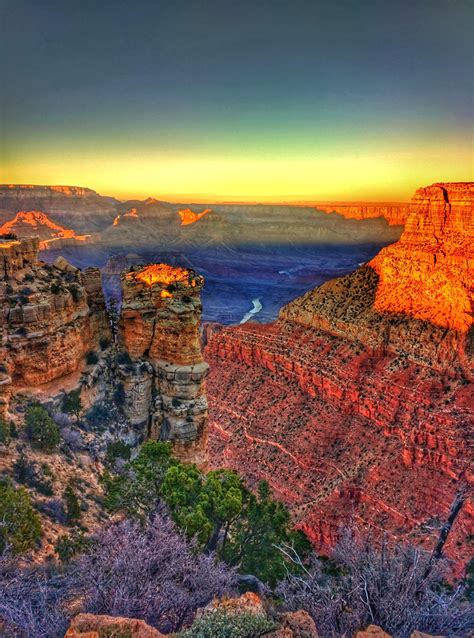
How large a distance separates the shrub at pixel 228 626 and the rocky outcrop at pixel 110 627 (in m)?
0.48

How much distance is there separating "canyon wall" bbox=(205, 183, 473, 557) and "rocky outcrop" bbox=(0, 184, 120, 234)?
294 ft

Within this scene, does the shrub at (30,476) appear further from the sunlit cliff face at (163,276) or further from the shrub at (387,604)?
the sunlit cliff face at (163,276)

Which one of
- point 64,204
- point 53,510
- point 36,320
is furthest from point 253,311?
point 53,510

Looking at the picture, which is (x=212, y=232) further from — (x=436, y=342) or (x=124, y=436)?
(x=124, y=436)

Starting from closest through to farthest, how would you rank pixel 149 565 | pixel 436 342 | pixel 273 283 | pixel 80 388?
pixel 149 565 → pixel 80 388 → pixel 436 342 → pixel 273 283

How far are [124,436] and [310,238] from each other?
149 metres

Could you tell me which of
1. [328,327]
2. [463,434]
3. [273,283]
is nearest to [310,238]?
[273,283]

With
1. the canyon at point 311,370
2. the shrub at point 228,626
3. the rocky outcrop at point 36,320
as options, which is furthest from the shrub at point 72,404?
the shrub at point 228,626

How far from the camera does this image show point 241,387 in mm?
36000

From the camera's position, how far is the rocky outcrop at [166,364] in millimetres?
15844

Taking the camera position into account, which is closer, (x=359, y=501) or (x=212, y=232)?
(x=359, y=501)

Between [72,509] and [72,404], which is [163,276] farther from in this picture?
[72,509]

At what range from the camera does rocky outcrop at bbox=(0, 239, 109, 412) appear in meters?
13.1

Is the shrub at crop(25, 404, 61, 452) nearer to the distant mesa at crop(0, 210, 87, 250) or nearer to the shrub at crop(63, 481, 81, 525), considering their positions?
the shrub at crop(63, 481, 81, 525)
